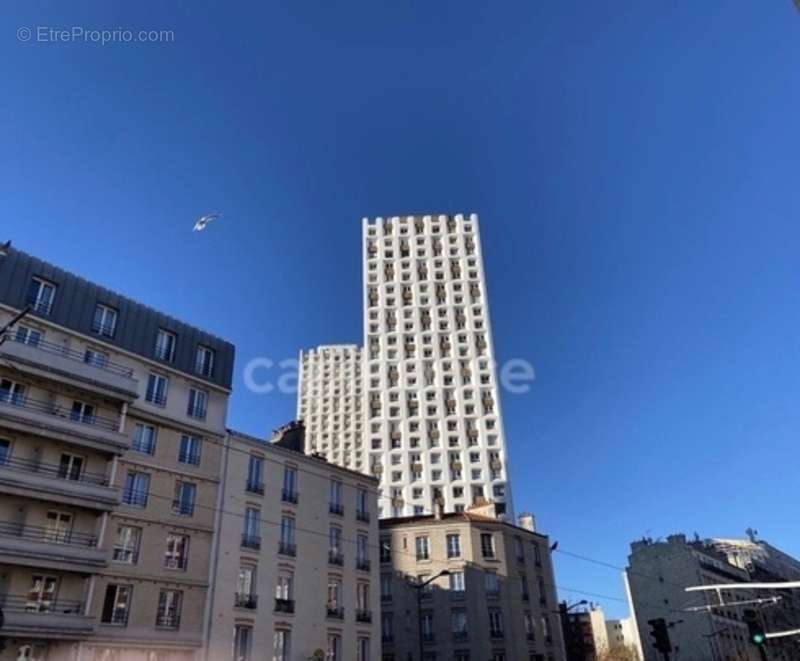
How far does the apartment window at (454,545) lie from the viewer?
51325 millimetres

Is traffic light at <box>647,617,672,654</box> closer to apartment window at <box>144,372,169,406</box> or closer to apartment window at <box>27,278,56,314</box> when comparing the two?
apartment window at <box>144,372,169,406</box>

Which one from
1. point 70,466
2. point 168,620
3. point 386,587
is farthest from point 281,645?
point 386,587

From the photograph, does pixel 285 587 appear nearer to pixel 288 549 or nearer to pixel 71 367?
pixel 288 549

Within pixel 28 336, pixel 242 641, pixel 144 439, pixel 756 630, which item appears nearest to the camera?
pixel 756 630

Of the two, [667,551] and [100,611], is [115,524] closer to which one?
Answer: [100,611]

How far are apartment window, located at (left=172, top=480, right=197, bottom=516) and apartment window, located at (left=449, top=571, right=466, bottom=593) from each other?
71.9 ft

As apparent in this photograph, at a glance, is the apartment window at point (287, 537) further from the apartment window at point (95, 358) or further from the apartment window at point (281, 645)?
the apartment window at point (95, 358)

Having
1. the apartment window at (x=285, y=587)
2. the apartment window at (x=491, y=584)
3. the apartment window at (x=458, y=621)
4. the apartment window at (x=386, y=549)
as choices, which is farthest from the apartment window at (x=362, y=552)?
the apartment window at (x=491, y=584)

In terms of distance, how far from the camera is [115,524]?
109 ft

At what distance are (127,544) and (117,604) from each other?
2.69 meters

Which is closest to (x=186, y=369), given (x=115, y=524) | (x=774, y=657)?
(x=115, y=524)

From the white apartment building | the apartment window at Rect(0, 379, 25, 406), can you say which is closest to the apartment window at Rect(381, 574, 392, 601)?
the apartment window at Rect(0, 379, 25, 406)

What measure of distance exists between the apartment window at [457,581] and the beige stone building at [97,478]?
20.9 metres

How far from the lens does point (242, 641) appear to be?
3544 cm
